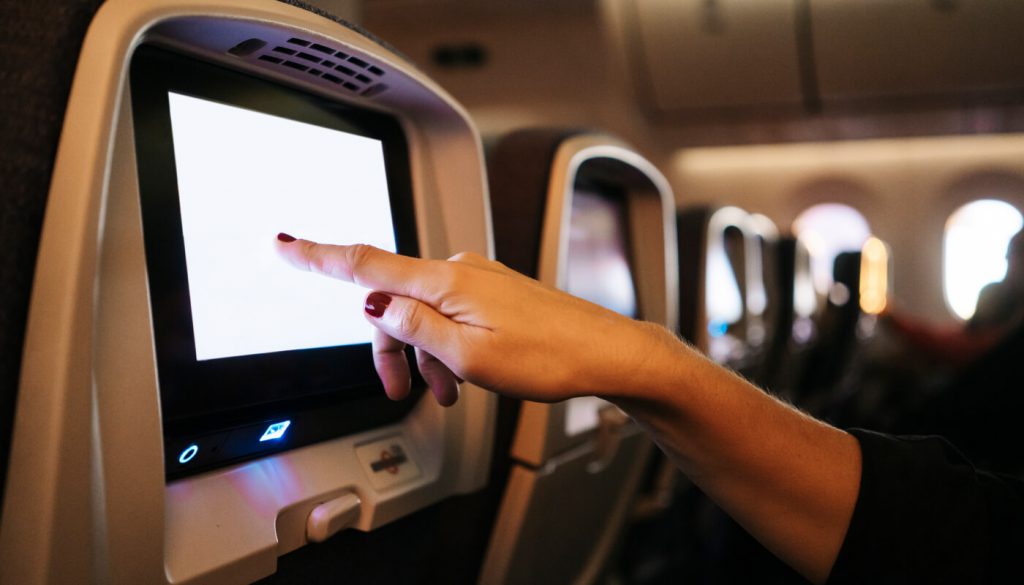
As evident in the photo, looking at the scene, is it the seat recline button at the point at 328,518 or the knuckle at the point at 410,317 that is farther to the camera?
the seat recline button at the point at 328,518

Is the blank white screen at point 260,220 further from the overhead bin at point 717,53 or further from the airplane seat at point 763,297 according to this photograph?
the overhead bin at point 717,53

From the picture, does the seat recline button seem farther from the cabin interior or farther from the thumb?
the thumb

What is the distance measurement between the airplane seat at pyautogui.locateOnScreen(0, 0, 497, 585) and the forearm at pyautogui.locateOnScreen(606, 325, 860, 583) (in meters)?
0.30

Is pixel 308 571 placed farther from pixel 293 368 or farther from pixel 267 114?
pixel 267 114

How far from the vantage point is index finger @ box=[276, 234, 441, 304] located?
0.59 m

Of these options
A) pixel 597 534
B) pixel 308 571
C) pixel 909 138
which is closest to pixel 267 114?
pixel 308 571

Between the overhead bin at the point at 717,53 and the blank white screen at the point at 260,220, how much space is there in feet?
16.5

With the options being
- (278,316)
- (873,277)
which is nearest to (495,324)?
(278,316)

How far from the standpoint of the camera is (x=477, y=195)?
0.95m

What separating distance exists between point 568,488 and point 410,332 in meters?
0.76

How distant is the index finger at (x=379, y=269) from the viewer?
0.59 m

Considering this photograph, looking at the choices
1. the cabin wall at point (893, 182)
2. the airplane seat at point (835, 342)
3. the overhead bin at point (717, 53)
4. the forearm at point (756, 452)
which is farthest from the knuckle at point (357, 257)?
the cabin wall at point (893, 182)

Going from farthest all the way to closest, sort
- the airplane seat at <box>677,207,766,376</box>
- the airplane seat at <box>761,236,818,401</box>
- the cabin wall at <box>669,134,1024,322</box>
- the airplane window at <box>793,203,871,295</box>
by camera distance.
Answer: the airplane window at <box>793,203,871,295</box>
the cabin wall at <box>669,134,1024,322</box>
the airplane seat at <box>761,236,818,401</box>
the airplane seat at <box>677,207,766,376</box>

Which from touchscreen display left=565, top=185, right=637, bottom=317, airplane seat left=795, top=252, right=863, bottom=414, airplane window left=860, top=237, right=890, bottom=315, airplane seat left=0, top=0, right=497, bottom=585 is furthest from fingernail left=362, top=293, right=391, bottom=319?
airplane window left=860, top=237, right=890, bottom=315
